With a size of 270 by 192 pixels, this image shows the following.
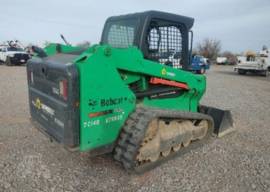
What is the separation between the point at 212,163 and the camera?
12.3ft

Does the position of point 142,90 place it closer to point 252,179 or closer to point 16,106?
point 252,179

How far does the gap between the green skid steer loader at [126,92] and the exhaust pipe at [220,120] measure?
61 centimetres

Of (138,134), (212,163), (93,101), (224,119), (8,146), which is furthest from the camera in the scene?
(224,119)

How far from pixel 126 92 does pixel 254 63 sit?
20126 millimetres

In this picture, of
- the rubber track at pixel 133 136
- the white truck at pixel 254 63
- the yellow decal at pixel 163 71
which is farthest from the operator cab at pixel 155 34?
the white truck at pixel 254 63

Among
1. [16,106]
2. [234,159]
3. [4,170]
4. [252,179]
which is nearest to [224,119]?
[234,159]

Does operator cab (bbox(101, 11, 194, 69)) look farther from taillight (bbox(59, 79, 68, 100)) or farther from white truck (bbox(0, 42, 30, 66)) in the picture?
white truck (bbox(0, 42, 30, 66))

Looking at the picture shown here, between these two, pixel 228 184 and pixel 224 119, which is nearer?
pixel 228 184

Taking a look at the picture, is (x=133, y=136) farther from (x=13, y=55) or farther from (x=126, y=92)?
(x=13, y=55)

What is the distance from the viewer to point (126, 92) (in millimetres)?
3053

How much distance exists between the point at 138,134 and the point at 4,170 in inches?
81.7

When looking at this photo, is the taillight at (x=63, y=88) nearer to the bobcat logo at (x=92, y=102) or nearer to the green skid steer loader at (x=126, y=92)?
the green skid steer loader at (x=126, y=92)

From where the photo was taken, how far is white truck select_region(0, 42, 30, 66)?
2150 centimetres

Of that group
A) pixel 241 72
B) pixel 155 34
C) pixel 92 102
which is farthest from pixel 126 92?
pixel 241 72
